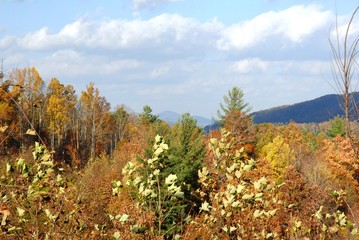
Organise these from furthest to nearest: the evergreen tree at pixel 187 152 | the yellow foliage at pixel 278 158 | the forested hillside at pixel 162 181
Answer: the yellow foliage at pixel 278 158, the evergreen tree at pixel 187 152, the forested hillside at pixel 162 181

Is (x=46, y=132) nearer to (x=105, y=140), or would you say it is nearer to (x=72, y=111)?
(x=72, y=111)

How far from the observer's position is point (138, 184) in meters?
3.65

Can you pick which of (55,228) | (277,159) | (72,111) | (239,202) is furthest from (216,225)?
(72,111)

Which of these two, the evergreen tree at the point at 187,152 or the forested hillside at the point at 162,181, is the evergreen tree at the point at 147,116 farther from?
the evergreen tree at the point at 187,152

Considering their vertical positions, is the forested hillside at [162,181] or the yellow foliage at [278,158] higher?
the forested hillside at [162,181]

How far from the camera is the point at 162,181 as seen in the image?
20.8 ft

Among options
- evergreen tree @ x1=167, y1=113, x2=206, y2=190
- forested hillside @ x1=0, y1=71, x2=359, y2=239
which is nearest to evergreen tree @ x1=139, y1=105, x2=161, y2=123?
forested hillside @ x1=0, y1=71, x2=359, y2=239

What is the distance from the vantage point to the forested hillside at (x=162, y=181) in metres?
3.58

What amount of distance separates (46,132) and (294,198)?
49347 mm

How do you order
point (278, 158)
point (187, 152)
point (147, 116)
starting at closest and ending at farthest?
1. point (187, 152)
2. point (278, 158)
3. point (147, 116)

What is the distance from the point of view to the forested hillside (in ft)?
11.7

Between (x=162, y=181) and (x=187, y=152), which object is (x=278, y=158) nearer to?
(x=187, y=152)

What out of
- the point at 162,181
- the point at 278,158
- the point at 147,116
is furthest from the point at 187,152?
the point at 147,116

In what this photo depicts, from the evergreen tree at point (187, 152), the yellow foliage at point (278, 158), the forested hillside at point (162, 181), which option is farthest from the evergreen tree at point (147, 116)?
the evergreen tree at point (187, 152)
